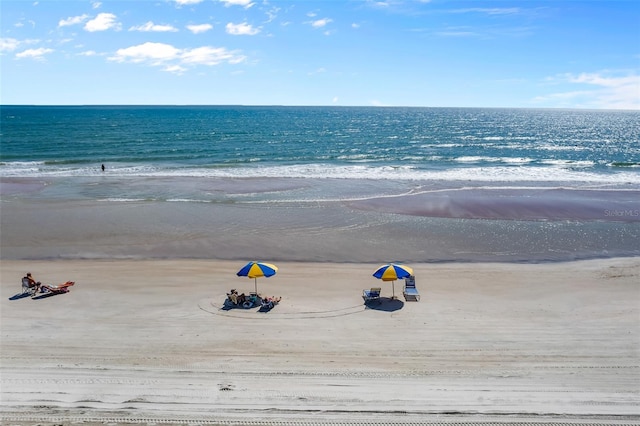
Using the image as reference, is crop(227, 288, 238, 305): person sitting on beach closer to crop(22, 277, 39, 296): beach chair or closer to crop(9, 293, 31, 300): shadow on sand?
crop(22, 277, 39, 296): beach chair

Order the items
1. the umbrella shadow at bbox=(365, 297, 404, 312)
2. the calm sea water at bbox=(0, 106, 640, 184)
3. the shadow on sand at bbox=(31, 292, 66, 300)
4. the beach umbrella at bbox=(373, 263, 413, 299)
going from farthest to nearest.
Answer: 1. the calm sea water at bbox=(0, 106, 640, 184)
2. the shadow on sand at bbox=(31, 292, 66, 300)
3. the beach umbrella at bbox=(373, 263, 413, 299)
4. the umbrella shadow at bbox=(365, 297, 404, 312)

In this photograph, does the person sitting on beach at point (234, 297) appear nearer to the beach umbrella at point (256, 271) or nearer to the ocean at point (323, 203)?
the beach umbrella at point (256, 271)

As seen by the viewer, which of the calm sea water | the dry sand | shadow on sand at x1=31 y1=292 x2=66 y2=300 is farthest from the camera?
the calm sea water

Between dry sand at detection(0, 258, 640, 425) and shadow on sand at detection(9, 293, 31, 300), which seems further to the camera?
shadow on sand at detection(9, 293, 31, 300)

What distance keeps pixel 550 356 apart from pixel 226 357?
833cm

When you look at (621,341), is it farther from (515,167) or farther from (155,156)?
(155,156)

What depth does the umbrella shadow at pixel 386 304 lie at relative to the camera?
15423 mm

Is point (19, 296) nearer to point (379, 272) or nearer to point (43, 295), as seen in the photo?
point (43, 295)

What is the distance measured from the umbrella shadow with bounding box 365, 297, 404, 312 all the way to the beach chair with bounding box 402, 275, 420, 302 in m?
0.36

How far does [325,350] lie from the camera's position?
41.3ft

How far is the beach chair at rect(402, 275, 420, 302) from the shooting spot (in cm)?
1612

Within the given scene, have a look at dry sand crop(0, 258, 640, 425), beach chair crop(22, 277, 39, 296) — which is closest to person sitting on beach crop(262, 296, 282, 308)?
dry sand crop(0, 258, 640, 425)

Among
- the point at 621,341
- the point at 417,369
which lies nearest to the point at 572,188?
the point at 621,341

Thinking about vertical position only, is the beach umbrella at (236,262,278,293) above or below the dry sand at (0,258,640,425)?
above
